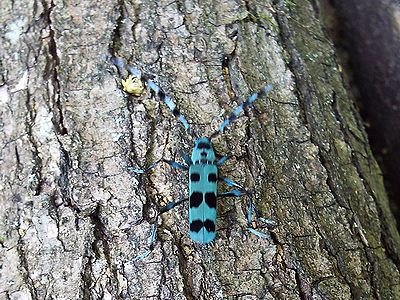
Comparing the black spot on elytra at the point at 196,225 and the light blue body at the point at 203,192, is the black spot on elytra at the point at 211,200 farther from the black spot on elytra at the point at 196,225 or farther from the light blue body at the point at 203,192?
the black spot on elytra at the point at 196,225

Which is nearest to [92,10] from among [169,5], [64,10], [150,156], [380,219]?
[64,10]

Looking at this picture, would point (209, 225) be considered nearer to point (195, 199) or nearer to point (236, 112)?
point (195, 199)

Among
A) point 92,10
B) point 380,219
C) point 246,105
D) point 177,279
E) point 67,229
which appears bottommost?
point 177,279

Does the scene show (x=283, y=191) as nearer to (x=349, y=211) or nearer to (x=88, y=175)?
(x=349, y=211)

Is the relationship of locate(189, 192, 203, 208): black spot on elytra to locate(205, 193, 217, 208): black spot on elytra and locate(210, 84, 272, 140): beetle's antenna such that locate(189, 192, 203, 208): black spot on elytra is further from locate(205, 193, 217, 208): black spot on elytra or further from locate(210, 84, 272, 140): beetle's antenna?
locate(210, 84, 272, 140): beetle's antenna

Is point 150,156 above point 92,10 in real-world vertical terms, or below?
below

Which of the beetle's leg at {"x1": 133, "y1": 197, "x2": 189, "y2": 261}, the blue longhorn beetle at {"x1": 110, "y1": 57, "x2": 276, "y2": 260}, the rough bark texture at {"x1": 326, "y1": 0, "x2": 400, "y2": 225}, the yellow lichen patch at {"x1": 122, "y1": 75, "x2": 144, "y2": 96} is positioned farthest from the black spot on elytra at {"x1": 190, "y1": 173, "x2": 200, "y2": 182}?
the rough bark texture at {"x1": 326, "y1": 0, "x2": 400, "y2": 225}
